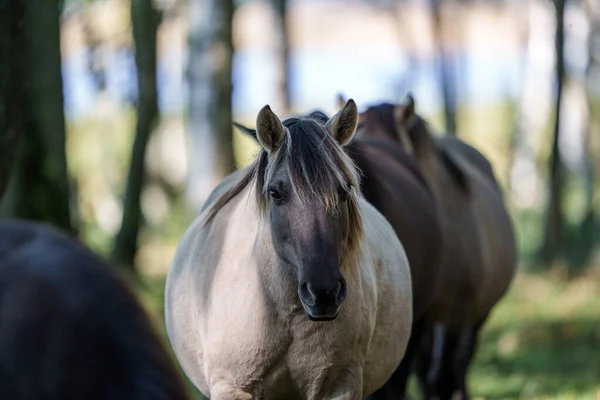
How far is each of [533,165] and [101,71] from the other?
33.4 feet

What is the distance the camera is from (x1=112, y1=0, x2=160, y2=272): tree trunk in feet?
42.3

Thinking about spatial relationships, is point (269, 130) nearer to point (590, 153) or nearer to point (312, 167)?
point (312, 167)

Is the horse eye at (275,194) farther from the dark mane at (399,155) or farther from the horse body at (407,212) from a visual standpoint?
the dark mane at (399,155)

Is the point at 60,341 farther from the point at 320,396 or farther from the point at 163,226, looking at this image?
the point at 163,226

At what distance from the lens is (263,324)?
14.0 feet

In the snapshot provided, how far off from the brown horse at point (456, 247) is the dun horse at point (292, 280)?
2392 mm

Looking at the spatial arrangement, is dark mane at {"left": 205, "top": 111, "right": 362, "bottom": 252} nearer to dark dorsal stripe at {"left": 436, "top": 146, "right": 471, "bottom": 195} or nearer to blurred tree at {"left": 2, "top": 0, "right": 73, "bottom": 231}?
dark dorsal stripe at {"left": 436, "top": 146, "right": 471, "bottom": 195}

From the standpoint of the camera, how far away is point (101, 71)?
1608cm

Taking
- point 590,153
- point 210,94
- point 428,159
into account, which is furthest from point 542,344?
point 590,153

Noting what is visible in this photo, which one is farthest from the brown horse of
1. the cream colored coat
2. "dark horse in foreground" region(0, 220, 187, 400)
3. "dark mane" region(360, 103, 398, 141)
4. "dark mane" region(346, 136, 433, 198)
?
"dark horse in foreground" region(0, 220, 187, 400)

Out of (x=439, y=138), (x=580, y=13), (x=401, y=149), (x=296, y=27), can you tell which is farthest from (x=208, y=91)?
(x=296, y=27)

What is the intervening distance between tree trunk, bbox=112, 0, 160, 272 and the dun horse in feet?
26.6

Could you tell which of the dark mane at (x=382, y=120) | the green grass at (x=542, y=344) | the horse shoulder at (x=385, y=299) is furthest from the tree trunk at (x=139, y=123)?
the horse shoulder at (x=385, y=299)

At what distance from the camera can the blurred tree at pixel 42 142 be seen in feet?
26.7
